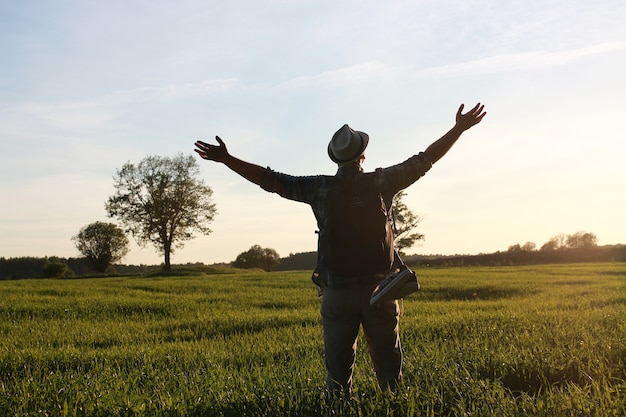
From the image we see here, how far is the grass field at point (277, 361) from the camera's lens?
4512mm

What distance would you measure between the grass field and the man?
0.28 metres

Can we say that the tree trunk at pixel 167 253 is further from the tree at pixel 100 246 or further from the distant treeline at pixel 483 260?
the tree at pixel 100 246

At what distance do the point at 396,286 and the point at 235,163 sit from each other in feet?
5.49

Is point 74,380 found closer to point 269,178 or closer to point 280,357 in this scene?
point 280,357

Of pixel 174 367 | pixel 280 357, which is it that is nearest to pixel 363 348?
pixel 280 357

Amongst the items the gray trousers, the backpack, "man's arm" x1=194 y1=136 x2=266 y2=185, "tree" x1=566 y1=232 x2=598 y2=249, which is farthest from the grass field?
"tree" x1=566 y1=232 x2=598 y2=249

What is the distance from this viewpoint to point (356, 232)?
4328 mm

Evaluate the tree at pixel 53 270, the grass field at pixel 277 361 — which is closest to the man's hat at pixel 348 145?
the grass field at pixel 277 361

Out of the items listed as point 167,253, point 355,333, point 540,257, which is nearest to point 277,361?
point 355,333

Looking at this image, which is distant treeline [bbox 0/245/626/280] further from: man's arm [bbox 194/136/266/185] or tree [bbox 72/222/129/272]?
man's arm [bbox 194/136/266/185]

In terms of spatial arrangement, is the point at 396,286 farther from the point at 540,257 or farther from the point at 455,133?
the point at 540,257

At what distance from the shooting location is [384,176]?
4422 millimetres

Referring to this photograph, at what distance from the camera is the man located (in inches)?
172

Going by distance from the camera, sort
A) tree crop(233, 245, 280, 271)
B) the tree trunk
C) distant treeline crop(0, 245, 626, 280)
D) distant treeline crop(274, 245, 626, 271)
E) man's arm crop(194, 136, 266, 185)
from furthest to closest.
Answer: tree crop(233, 245, 280, 271) → the tree trunk → distant treeline crop(0, 245, 626, 280) → distant treeline crop(274, 245, 626, 271) → man's arm crop(194, 136, 266, 185)
